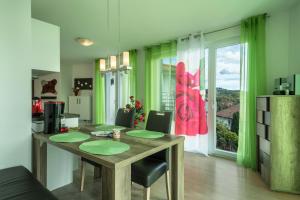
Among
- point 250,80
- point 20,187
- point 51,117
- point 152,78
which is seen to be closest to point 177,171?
point 20,187

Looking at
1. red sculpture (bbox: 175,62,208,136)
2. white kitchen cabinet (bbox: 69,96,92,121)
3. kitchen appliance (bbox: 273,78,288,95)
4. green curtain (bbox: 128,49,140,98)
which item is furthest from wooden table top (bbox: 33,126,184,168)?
white kitchen cabinet (bbox: 69,96,92,121)

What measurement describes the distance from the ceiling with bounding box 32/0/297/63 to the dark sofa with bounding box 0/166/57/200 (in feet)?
6.70

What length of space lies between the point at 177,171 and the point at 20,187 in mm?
1294

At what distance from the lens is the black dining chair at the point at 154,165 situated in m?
1.53

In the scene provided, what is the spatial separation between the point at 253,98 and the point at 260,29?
106 cm

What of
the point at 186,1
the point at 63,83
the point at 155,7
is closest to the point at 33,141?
the point at 155,7

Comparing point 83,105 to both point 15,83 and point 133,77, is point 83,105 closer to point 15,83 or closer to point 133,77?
point 133,77

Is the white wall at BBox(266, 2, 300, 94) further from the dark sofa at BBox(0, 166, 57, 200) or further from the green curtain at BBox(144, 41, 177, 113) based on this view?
the dark sofa at BBox(0, 166, 57, 200)

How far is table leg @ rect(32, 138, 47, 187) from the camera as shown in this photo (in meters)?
1.75

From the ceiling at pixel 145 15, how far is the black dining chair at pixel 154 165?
150 cm

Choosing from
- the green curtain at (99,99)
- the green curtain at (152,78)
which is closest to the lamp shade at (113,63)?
the green curtain at (152,78)

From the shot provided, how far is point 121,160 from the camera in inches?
42.4

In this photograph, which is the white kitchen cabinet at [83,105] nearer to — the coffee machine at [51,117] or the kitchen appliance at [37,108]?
the kitchen appliance at [37,108]

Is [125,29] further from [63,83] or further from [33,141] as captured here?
[63,83]
